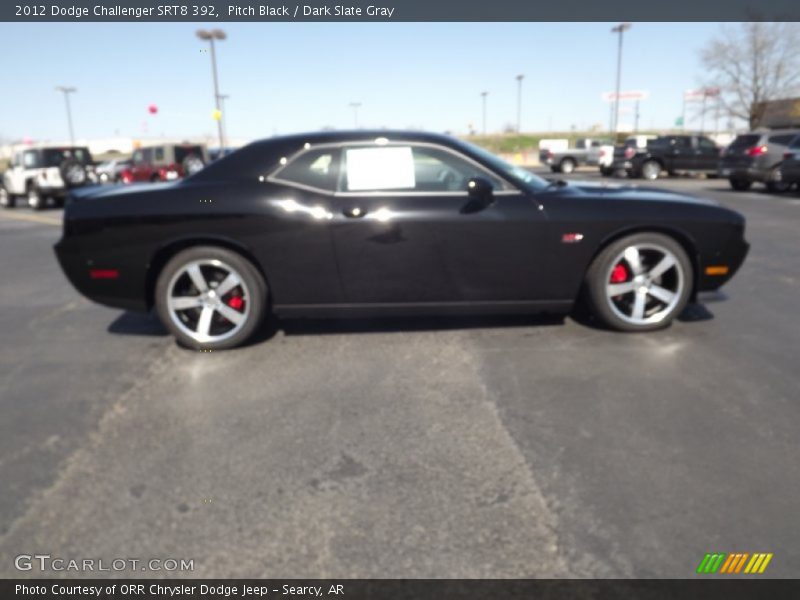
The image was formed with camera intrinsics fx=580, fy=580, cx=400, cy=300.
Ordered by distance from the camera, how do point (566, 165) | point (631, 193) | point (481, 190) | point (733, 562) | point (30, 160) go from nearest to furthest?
point (733, 562) < point (481, 190) < point (631, 193) < point (30, 160) < point (566, 165)

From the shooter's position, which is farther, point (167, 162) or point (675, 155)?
point (675, 155)

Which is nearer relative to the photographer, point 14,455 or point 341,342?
point 14,455

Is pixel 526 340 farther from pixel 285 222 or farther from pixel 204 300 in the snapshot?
pixel 204 300

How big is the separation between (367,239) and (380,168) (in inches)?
20.8

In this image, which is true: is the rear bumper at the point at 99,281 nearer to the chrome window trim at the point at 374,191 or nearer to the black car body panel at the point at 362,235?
the black car body panel at the point at 362,235

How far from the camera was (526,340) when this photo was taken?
412 centimetres

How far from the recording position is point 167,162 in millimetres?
21281

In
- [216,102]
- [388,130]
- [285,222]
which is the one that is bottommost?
[285,222]

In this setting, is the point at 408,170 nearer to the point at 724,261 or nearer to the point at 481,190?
the point at 481,190

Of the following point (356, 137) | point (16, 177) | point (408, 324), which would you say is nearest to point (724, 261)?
point (408, 324)

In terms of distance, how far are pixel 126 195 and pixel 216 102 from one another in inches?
1101

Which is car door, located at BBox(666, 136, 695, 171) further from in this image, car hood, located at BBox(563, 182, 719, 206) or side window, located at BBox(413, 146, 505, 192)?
side window, located at BBox(413, 146, 505, 192)

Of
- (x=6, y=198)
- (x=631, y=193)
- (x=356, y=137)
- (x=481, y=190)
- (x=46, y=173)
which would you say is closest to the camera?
(x=481, y=190)
